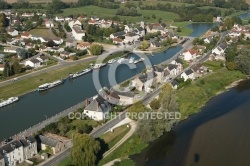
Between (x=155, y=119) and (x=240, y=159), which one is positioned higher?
(x=155, y=119)

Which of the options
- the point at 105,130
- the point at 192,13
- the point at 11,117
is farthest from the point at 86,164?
the point at 192,13

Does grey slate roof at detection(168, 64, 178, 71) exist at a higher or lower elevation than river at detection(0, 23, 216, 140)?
higher

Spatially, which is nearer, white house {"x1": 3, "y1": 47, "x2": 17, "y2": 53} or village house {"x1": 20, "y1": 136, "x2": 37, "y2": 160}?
village house {"x1": 20, "y1": 136, "x2": 37, "y2": 160}

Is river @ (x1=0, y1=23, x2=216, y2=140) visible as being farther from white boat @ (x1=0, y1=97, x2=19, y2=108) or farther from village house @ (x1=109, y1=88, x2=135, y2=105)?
village house @ (x1=109, y1=88, x2=135, y2=105)

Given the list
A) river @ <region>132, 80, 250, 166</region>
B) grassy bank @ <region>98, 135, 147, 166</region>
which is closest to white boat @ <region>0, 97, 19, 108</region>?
grassy bank @ <region>98, 135, 147, 166</region>

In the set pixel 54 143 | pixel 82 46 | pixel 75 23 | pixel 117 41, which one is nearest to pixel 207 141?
pixel 54 143

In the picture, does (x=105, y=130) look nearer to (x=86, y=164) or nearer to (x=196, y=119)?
(x=86, y=164)
